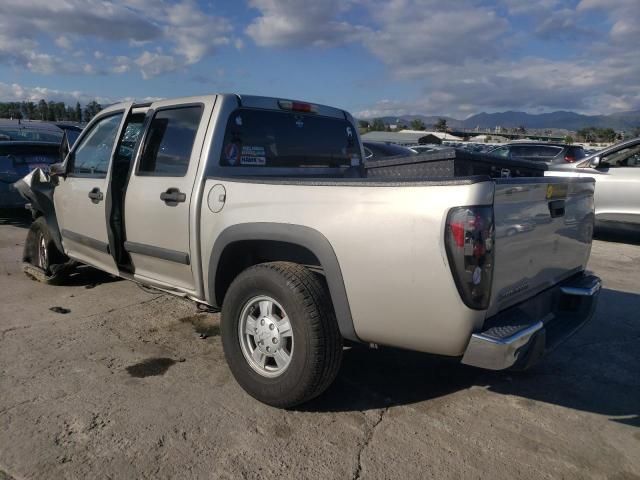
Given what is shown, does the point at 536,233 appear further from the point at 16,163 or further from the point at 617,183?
the point at 16,163

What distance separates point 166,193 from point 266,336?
4.36ft

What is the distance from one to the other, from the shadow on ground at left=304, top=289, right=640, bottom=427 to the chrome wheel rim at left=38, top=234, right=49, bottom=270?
3656mm

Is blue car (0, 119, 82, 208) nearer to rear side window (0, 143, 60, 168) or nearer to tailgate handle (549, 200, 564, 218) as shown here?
rear side window (0, 143, 60, 168)

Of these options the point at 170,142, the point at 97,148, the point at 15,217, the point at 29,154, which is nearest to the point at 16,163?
the point at 29,154

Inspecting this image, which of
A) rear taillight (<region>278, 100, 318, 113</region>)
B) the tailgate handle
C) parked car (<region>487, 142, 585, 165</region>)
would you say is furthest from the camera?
parked car (<region>487, 142, 585, 165</region>)

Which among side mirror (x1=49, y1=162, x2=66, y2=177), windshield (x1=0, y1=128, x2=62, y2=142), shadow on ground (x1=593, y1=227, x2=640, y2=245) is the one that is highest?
windshield (x1=0, y1=128, x2=62, y2=142)

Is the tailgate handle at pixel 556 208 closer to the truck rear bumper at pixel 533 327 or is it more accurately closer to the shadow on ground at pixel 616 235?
the truck rear bumper at pixel 533 327

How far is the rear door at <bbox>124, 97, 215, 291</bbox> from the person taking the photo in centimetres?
385

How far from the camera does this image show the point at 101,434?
3018 millimetres

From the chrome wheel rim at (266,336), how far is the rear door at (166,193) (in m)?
0.69

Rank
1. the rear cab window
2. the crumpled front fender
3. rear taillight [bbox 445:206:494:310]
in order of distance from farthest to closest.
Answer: the crumpled front fender → the rear cab window → rear taillight [bbox 445:206:494:310]

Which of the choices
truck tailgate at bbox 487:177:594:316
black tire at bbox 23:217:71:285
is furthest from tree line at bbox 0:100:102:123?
truck tailgate at bbox 487:177:594:316

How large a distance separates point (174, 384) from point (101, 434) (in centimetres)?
69

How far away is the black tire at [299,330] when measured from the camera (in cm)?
303
